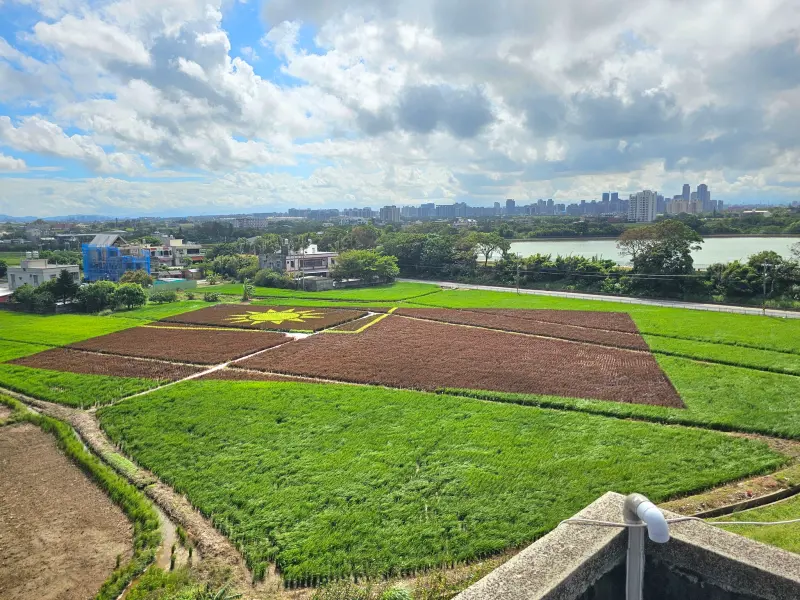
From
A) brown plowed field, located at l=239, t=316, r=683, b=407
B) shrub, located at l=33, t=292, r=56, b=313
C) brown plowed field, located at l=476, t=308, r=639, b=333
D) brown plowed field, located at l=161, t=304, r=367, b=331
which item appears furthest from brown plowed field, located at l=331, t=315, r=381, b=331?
shrub, located at l=33, t=292, r=56, b=313

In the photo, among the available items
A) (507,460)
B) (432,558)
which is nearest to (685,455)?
(507,460)

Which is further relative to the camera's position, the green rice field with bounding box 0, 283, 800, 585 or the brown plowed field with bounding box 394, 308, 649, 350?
the brown plowed field with bounding box 394, 308, 649, 350

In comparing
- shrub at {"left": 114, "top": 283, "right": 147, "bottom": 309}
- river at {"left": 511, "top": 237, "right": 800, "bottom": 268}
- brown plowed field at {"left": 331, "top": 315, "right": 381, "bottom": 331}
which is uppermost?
river at {"left": 511, "top": 237, "right": 800, "bottom": 268}

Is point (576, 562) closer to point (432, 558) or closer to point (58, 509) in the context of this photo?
point (432, 558)

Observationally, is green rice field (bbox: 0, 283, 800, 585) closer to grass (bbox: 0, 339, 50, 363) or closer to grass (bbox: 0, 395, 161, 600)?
grass (bbox: 0, 395, 161, 600)

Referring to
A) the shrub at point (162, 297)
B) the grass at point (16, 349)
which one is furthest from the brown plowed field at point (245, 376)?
the shrub at point (162, 297)

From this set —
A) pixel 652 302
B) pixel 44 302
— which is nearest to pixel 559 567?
pixel 652 302
